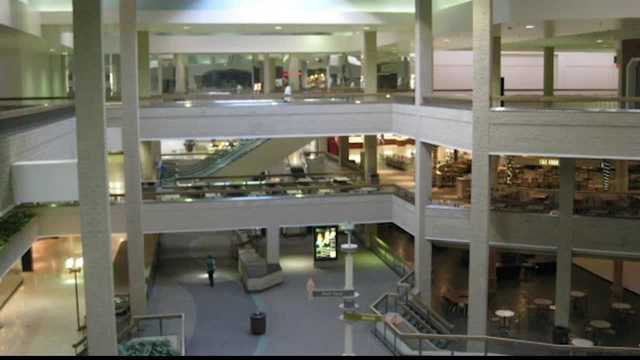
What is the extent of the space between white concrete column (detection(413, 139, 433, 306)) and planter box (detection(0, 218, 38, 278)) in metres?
11.9

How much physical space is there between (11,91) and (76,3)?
1646cm

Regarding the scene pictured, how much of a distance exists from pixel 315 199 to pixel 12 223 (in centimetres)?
1093

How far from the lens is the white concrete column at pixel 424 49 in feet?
79.9

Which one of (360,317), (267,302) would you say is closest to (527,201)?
(267,302)

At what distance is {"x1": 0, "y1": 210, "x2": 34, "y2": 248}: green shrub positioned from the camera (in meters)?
17.8

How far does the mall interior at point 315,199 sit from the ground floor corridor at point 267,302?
114 millimetres

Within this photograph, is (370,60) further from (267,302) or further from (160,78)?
(160,78)

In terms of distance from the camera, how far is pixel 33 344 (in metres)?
20.8

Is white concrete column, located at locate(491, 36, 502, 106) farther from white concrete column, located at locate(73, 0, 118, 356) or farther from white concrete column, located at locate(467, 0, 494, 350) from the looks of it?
white concrete column, located at locate(73, 0, 118, 356)

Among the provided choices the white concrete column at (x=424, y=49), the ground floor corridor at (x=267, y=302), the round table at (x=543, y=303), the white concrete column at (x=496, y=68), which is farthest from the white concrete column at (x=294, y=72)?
the round table at (x=543, y=303)

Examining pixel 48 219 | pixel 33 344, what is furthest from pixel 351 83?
pixel 33 344

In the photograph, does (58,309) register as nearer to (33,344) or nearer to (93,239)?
(33,344)

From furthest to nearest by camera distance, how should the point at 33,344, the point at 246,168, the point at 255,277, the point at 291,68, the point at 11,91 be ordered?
the point at 291,68 → the point at 246,168 → the point at 11,91 → the point at 255,277 → the point at 33,344

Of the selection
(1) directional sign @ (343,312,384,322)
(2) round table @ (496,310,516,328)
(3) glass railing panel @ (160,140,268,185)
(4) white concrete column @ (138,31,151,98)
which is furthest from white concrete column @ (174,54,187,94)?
(1) directional sign @ (343,312,384,322)
